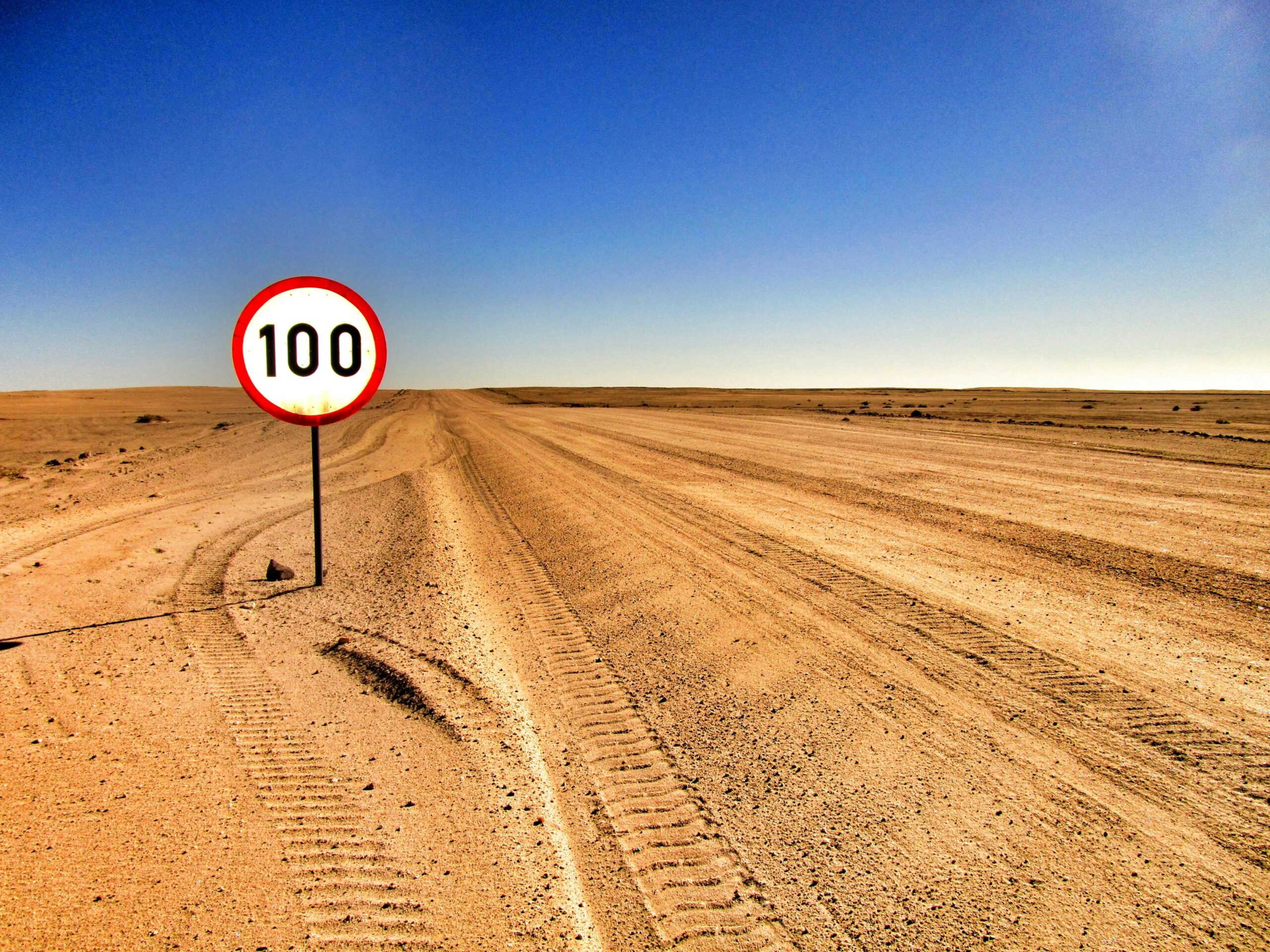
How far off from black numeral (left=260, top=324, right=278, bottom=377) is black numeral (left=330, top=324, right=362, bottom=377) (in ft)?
1.12

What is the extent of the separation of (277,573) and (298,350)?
1790 millimetres

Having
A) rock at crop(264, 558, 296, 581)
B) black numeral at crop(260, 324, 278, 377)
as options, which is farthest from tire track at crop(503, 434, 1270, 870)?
black numeral at crop(260, 324, 278, 377)

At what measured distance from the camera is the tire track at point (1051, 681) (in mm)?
2572

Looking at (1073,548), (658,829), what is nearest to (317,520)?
(658,829)

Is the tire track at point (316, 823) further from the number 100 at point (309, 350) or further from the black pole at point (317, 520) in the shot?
the number 100 at point (309, 350)

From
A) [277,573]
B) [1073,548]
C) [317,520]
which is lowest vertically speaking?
[277,573]

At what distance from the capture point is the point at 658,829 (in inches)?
94.4

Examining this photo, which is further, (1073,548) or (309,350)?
(1073,548)

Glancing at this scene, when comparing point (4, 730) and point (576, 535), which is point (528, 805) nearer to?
point (4, 730)

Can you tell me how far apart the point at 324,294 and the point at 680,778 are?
12.6ft

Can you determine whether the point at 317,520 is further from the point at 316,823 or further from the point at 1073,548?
the point at 1073,548

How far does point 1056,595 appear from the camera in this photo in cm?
499

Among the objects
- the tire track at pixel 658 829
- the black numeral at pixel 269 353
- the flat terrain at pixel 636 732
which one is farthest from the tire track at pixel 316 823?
the black numeral at pixel 269 353

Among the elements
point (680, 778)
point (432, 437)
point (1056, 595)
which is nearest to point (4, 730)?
point (680, 778)
